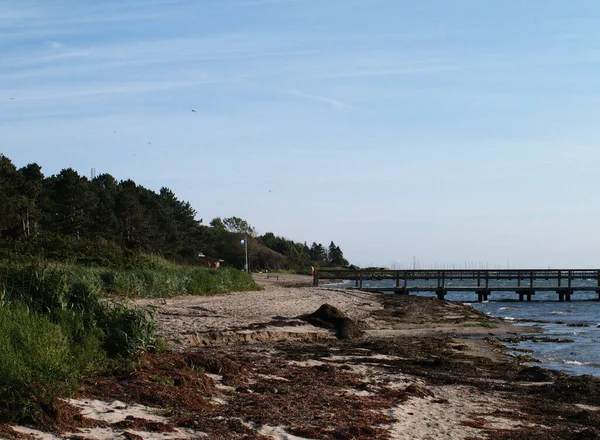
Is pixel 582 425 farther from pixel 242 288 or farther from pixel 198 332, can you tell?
pixel 242 288

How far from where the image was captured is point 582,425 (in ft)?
36.5

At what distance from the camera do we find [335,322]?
877 inches

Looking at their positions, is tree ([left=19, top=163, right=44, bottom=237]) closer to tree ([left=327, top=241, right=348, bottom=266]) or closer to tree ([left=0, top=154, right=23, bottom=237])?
tree ([left=0, top=154, right=23, bottom=237])

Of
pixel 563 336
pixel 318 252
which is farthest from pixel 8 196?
pixel 318 252

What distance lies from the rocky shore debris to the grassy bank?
966 cm

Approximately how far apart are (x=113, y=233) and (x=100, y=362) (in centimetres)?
4984

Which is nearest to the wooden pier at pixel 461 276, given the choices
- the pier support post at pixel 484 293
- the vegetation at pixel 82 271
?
the pier support post at pixel 484 293

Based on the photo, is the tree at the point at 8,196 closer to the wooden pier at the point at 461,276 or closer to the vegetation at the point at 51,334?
the wooden pier at the point at 461,276

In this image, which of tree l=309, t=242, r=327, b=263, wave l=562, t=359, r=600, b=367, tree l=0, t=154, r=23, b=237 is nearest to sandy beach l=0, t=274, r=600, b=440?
wave l=562, t=359, r=600, b=367

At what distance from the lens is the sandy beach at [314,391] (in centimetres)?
861

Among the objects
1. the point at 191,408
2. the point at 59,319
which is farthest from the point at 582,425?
the point at 59,319

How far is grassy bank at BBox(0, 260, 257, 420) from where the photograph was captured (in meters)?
7.82

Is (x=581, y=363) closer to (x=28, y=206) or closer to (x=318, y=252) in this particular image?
(x=28, y=206)

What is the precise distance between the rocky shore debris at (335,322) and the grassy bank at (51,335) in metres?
9.66
